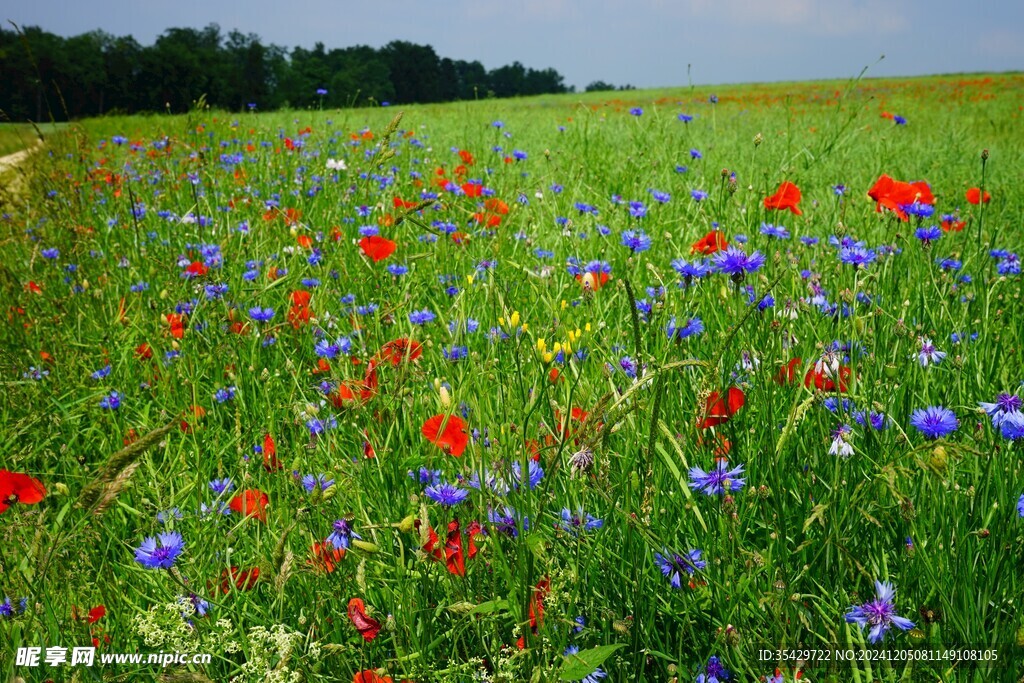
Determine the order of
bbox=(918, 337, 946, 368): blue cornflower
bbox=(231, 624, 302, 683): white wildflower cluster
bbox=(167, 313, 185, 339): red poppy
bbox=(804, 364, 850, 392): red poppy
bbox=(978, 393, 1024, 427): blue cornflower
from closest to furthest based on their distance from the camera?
bbox=(231, 624, 302, 683): white wildflower cluster
bbox=(978, 393, 1024, 427): blue cornflower
bbox=(804, 364, 850, 392): red poppy
bbox=(918, 337, 946, 368): blue cornflower
bbox=(167, 313, 185, 339): red poppy

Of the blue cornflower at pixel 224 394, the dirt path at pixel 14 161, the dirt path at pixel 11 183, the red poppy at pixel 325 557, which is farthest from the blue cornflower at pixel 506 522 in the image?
the dirt path at pixel 14 161

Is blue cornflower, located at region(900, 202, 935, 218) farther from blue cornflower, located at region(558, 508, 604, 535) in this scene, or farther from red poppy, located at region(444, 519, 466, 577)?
red poppy, located at region(444, 519, 466, 577)

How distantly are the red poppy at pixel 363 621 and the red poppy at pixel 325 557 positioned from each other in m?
0.08

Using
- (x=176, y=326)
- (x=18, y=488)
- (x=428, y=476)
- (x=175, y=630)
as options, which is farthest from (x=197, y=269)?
(x=175, y=630)

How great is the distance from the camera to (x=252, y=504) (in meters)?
1.35

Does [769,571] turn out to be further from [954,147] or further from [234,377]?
[954,147]

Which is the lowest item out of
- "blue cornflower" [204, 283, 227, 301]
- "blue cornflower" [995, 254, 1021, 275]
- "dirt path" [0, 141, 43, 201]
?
"blue cornflower" [995, 254, 1021, 275]

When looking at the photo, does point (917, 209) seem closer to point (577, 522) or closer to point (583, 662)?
point (577, 522)

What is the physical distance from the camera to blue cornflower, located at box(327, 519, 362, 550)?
3.67ft

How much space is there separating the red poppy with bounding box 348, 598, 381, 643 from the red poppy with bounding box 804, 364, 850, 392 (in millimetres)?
778

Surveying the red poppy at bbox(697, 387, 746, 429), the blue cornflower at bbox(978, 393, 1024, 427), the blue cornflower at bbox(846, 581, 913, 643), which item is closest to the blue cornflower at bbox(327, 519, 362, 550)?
the red poppy at bbox(697, 387, 746, 429)

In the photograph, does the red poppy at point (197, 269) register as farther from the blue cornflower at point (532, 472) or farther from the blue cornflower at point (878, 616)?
the blue cornflower at point (878, 616)

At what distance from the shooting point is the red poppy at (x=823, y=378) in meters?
1.19

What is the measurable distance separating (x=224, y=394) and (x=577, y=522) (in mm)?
1192
